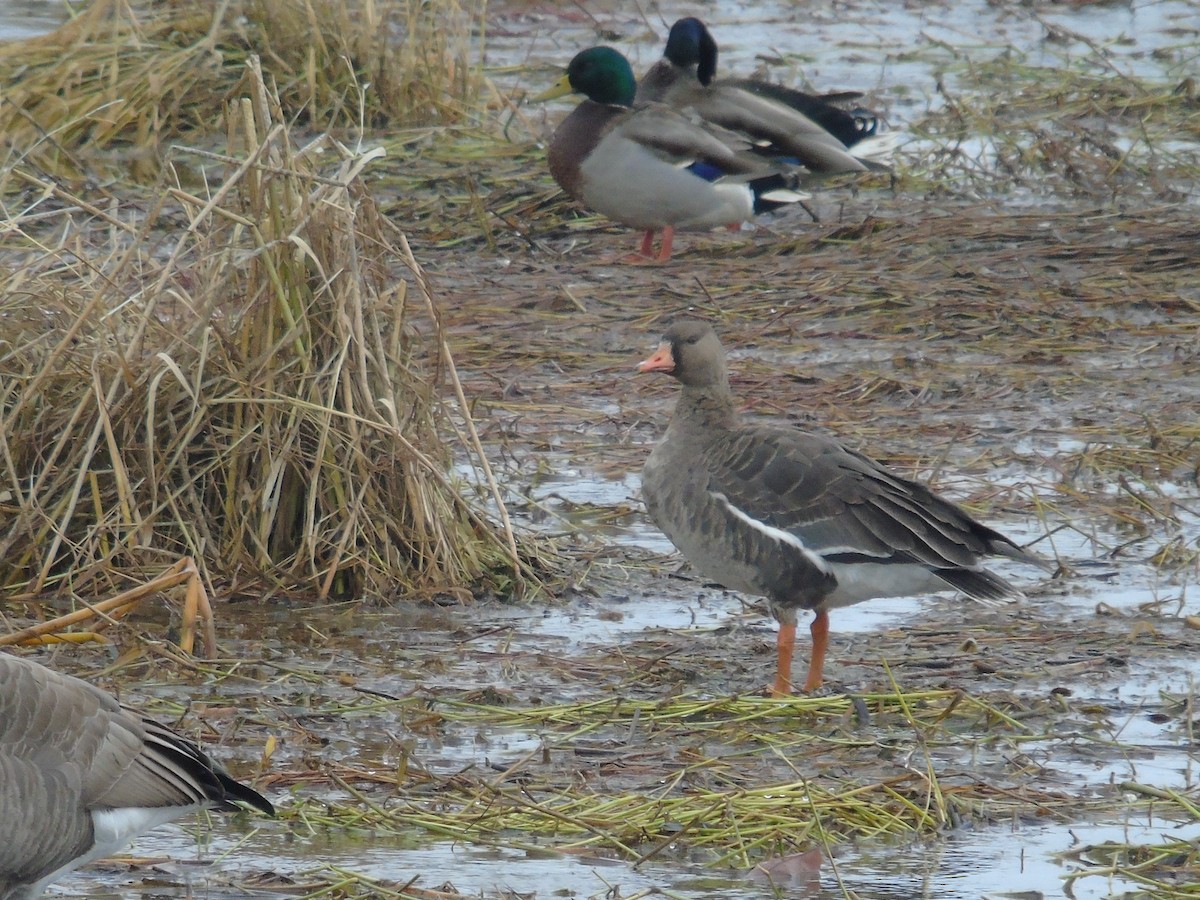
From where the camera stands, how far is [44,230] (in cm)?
1219

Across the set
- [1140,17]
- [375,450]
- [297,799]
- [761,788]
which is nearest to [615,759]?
[761,788]

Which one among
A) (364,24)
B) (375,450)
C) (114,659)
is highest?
(364,24)

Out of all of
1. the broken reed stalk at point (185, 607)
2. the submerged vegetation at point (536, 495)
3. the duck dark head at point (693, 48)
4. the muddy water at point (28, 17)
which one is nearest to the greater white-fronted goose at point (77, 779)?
the submerged vegetation at point (536, 495)

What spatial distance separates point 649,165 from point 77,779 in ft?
26.3

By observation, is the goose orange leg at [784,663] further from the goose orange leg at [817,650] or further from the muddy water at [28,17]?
the muddy water at [28,17]

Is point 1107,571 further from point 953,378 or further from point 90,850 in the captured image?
point 90,850

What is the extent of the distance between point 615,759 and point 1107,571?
2675 mm

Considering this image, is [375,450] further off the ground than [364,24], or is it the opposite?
[364,24]

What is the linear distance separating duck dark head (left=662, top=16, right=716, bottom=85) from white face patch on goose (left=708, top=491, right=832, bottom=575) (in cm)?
694

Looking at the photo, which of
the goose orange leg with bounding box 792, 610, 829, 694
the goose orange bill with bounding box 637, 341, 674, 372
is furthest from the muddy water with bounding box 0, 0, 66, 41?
the goose orange leg with bounding box 792, 610, 829, 694

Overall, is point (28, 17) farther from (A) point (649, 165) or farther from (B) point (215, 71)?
(A) point (649, 165)

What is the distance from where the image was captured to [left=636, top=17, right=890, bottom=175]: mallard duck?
1256 cm

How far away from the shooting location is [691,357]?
684cm

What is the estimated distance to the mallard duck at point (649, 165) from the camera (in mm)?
11914
